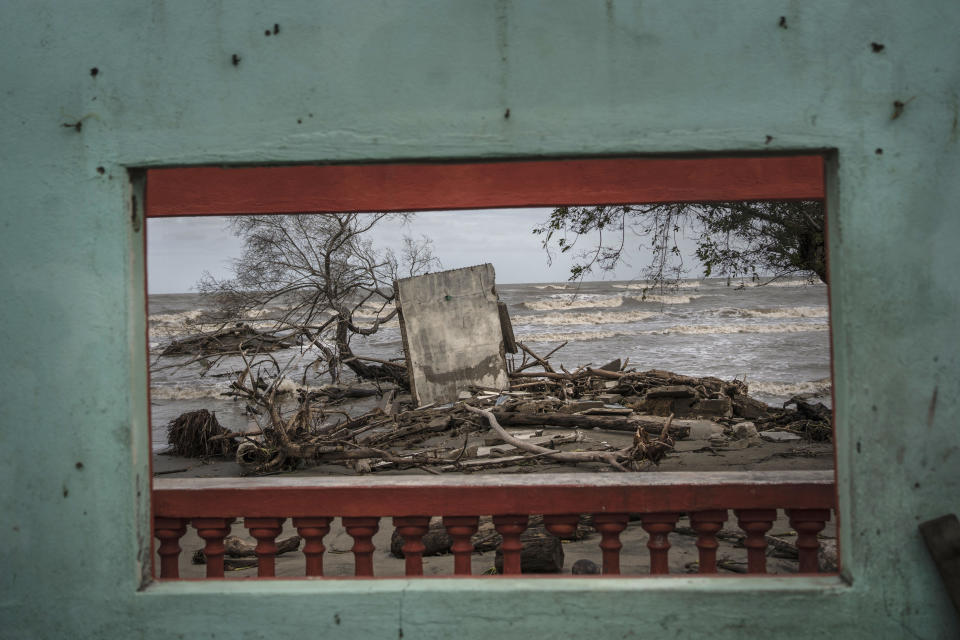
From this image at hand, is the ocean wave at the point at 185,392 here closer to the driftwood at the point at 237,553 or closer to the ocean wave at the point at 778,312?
the driftwood at the point at 237,553

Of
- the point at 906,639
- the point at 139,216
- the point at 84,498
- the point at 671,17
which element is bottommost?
the point at 906,639

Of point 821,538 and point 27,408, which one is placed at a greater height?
point 27,408

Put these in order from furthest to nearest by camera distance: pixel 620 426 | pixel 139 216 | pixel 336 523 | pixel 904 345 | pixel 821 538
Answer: pixel 620 426, pixel 336 523, pixel 821 538, pixel 139 216, pixel 904 345

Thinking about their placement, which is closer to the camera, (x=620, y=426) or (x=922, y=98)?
(x=922, y=98)

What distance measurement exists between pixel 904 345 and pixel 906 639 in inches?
36.3

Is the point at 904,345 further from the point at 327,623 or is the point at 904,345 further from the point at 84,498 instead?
the point at 84,498

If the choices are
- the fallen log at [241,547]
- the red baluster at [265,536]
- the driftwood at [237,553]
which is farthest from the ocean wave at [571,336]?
the red baluster at [265,536]

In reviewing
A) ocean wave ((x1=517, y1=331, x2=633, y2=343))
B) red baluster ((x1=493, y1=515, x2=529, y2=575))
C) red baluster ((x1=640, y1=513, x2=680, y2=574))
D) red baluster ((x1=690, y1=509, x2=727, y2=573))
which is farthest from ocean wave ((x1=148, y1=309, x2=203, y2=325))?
red baluster ((x1=690, y1=509, x2=727, y2=573))

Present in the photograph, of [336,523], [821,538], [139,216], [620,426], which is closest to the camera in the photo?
[139,216]

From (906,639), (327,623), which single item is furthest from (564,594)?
(906,639)

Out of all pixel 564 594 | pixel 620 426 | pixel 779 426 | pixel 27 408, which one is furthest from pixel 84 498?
pixel 779 426

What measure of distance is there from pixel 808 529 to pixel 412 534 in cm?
169

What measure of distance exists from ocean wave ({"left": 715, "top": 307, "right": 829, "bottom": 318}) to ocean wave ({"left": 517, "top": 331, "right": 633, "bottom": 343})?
8091mm

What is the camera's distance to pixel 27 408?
2.36 m
